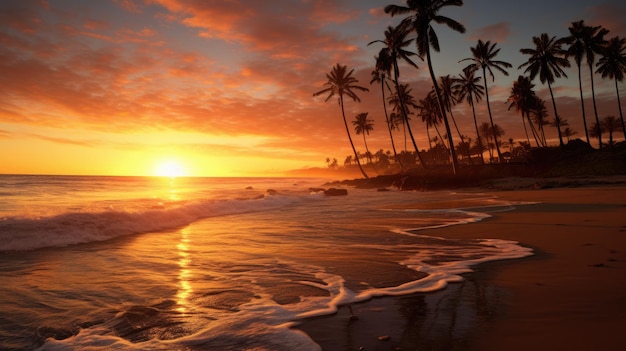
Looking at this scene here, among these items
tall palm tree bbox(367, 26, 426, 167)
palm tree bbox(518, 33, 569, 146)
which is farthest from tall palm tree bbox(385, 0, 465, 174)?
palm tree bbox(518, 33, 569, 146)

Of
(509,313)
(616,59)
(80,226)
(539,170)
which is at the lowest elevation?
(509,313)

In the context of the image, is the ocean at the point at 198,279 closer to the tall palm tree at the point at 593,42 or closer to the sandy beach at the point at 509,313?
the sandy beach at the point at 509,313

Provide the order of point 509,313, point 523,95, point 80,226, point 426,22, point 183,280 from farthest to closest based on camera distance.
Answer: point 523,95 → point 426,22 → point 80,226 → point 183,280 → point 509,313

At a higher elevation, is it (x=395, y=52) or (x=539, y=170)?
(x=395, y=52)

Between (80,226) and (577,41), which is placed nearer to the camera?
(80,226)

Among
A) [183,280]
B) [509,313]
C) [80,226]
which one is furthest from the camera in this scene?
[80,226]

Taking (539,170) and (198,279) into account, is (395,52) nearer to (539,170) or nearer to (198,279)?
(539,170)

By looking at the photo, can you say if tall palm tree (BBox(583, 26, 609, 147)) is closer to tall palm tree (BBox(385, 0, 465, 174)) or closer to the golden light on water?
tall palm tree (BBox(385, 0, 465, 174))

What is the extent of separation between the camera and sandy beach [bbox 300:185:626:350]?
2.93 m

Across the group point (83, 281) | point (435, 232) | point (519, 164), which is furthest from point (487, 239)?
point (519, 164)

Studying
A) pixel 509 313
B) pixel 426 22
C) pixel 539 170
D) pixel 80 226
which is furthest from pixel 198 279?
pixel 539 170

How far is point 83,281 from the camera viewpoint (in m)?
5.39

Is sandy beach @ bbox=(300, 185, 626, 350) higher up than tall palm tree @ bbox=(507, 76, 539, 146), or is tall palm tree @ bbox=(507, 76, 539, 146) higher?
tall palm tree @ bbox=(507, 76, 539, 146)

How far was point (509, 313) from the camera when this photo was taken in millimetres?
3545
